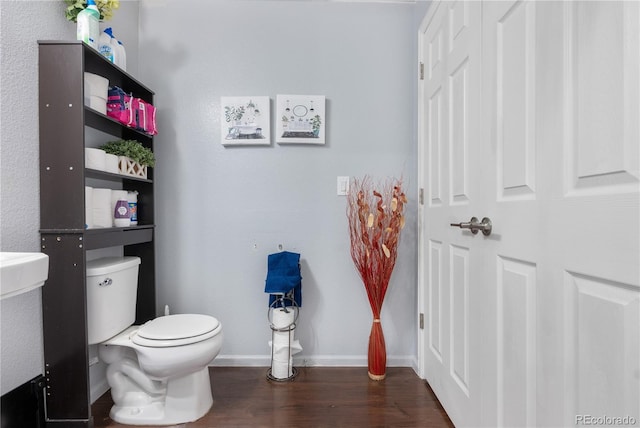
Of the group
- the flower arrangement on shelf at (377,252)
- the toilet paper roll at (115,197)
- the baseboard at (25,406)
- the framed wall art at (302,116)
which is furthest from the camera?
the framed wall art at (302,116)

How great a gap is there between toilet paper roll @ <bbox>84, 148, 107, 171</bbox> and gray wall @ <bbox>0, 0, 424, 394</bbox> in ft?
1.87

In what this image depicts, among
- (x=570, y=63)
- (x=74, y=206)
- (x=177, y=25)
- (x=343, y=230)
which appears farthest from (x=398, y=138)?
(x=74, y=206)

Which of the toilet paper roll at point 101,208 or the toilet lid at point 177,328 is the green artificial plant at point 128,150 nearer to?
the toilet paper roll at point 101,208

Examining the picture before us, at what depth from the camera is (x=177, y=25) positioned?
6.51ft

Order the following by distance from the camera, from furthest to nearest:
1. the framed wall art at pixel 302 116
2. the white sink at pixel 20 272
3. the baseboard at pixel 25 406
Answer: the framed wall art at pixel 302 116 → the baseboard at pixel 25 406 → the white sink at pixel 20 272

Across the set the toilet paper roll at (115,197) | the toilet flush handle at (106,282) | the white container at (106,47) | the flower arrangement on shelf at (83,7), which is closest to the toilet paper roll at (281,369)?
the toilet flush handle at (106,282)

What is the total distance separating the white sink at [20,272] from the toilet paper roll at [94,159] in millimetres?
538

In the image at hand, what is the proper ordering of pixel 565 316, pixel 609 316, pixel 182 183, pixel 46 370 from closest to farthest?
pixel 609 316 < pixel 565 316 < pixel 46 370 < pixel 182 183

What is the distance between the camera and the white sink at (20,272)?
2.74 ft

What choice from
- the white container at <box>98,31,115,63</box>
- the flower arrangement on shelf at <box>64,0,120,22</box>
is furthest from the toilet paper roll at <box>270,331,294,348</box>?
the flower arrangement on shelf at <box>64,0,120,22</box>

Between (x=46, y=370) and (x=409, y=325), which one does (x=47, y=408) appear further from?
(x=409, y=325)

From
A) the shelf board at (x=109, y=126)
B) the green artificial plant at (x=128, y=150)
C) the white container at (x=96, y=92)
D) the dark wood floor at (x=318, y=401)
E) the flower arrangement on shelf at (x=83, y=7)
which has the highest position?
the flower arrangement on shelf at (x=83, y=7)

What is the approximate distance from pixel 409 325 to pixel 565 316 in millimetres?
1348
